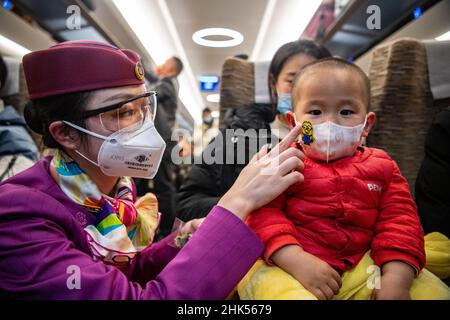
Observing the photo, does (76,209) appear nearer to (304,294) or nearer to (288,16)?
(304,294)

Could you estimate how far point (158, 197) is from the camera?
111 cm

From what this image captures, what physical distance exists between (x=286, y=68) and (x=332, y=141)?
0.46 meters

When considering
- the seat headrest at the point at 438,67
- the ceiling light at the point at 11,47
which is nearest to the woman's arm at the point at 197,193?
the ceiling light at the point at 11,47

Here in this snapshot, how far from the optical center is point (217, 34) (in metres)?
0.92

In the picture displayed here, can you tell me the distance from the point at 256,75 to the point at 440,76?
692mm

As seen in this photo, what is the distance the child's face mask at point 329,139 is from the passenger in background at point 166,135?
1.37 ft

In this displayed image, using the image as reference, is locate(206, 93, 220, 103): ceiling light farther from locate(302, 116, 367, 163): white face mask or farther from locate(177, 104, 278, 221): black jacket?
locate(302, 116, 367, 163): white face mask

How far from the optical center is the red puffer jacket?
826mm

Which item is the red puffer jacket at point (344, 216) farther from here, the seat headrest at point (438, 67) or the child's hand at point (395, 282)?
the seat headrest at point (438, 67)

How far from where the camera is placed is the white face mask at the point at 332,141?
89cm

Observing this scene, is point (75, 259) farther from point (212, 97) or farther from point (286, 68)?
point (286, 68)

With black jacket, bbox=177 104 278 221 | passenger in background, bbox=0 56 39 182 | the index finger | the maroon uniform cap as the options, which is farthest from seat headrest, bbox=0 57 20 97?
the index finger
